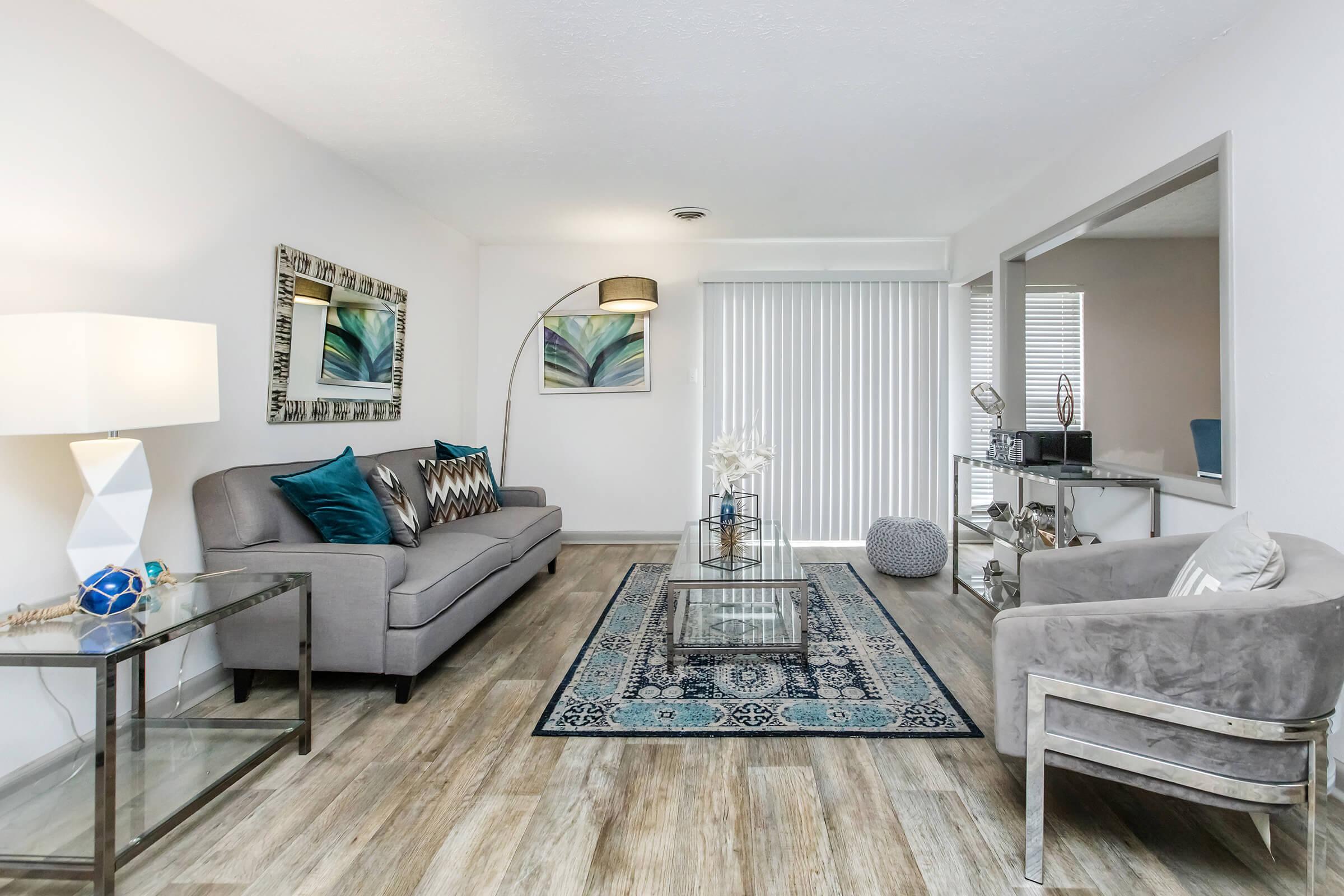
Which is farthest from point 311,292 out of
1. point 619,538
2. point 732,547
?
point 619,538

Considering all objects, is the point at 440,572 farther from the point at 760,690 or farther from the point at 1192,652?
the point at 1192,652

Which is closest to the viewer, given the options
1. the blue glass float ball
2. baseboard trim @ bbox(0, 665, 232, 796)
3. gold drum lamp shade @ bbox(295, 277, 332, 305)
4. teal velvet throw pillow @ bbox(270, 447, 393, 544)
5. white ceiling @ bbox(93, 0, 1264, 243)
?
the blue glass float ball

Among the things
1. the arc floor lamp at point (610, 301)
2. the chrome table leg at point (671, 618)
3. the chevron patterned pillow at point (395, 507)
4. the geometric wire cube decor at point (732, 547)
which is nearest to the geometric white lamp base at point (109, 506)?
the chevron patterned pillow at point (395, 507)

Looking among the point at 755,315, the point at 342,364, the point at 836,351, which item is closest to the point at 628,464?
the point at 755,315

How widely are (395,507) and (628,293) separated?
2.52 meters

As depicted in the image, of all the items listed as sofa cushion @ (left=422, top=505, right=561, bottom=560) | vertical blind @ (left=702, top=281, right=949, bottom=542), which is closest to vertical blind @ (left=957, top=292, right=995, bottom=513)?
vertical blind @ (left=702, top=281, right=949, bottom=542)

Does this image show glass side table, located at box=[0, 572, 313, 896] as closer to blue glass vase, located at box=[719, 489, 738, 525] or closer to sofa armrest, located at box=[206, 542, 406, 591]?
sofa armrest, located at box=[206, 542, 406, 591]

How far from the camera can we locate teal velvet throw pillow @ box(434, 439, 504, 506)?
425cm

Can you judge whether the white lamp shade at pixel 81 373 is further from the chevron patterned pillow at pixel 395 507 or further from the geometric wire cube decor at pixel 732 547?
the geometric wire cube decor at pixel 732 547

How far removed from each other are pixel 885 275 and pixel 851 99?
8.77 feet

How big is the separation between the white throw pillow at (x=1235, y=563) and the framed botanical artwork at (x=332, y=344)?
11.8 ft

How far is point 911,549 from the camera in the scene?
4.32m

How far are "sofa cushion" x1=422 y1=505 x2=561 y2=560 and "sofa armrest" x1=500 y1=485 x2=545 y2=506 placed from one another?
0.13m

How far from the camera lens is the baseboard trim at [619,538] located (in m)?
5.59
